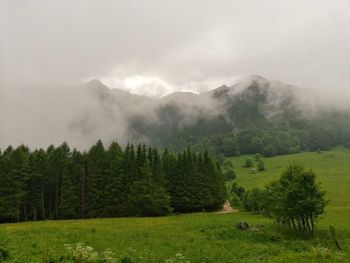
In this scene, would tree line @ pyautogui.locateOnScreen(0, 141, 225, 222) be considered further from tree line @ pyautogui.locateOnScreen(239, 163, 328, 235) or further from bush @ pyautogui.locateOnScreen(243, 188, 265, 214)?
tree line @ pyautogui.locateOnScreen(239, 163, 328, 235)

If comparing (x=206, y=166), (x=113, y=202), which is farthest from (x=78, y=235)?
(x=206, y=166)

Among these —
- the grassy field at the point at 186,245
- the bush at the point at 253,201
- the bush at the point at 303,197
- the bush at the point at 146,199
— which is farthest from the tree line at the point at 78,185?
the bush at the point at 303,197

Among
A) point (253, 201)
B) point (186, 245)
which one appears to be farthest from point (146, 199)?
point (186, 245)

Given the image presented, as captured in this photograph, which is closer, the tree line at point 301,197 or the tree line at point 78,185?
the tree line at point 301,197

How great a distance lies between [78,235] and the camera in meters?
44.1

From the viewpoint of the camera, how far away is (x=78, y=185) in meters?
90.4

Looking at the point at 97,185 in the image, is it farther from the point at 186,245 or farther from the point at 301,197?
the point at 186,245

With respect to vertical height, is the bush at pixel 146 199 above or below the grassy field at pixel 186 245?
above

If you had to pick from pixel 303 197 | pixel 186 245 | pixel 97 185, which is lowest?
pixel 186 245

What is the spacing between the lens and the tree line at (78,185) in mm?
84062

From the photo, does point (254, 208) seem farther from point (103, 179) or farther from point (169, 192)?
point (103, 179)

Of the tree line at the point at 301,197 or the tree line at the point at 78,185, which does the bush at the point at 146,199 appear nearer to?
the tree line at the point at 78,185

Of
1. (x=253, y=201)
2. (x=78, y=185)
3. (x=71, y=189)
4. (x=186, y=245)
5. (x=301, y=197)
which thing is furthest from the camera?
(x=253, y=201)

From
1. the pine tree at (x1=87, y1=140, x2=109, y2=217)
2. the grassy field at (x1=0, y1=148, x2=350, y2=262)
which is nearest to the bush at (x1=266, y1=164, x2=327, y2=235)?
the grassy field at (x1=0, y1=148, x2=350, y2=262)
